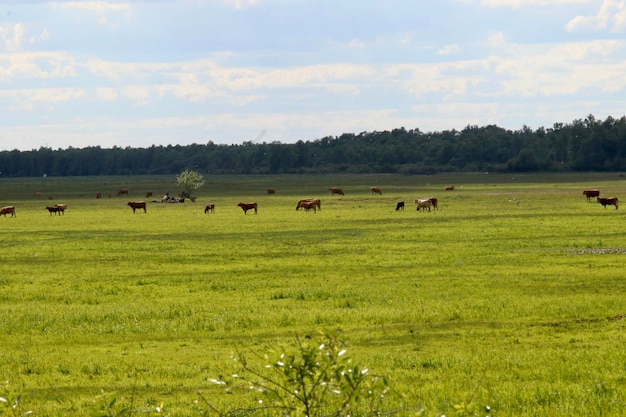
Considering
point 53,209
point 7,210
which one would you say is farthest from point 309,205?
point 7,210

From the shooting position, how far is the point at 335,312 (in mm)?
22875

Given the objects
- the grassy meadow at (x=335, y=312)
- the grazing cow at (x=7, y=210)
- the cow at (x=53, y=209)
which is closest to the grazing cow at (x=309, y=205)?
the cow at (x=53, y=209)

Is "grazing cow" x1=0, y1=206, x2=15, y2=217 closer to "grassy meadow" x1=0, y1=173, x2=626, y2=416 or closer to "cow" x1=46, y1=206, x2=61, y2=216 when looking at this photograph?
"cow" x1=46, y1=206, x2=61, y2=216

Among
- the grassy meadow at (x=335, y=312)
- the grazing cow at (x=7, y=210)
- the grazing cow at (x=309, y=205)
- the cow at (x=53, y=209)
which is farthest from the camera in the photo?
the cow at (x=53, y=209)

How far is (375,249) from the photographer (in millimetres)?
39438

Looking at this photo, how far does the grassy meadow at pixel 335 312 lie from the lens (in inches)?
599

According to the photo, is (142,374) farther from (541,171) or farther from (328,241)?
(541,171)

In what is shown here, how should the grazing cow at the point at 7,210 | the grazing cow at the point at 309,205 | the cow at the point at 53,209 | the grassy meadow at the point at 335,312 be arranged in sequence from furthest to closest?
the cow at the point at 53,209
the grazing cow at the point at 7,210
the grazing cow at the point at 309,205
the grassy meadow at the point at 335,312

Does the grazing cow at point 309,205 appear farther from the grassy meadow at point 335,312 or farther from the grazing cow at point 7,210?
the grazing cow at point 7,210

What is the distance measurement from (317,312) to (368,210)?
159ft

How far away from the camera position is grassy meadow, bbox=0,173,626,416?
15.2 m

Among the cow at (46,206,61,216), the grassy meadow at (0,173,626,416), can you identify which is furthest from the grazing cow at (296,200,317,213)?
the grassy meadow at (0,173,626,416)

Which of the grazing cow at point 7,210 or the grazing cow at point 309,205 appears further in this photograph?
the grazing cow at point 7,210

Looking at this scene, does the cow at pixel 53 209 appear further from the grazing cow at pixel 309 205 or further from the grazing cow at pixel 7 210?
the grazing cow at pixel 309 205
